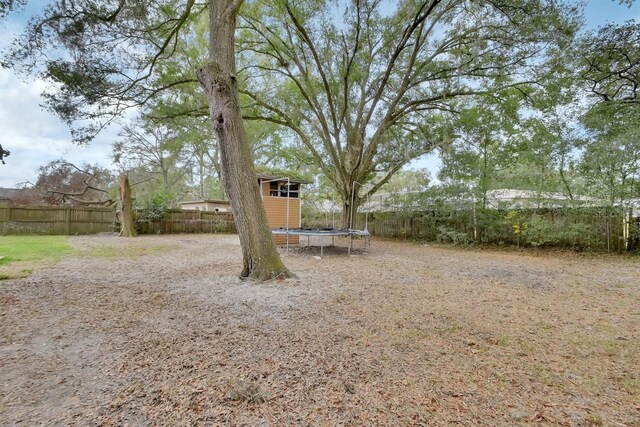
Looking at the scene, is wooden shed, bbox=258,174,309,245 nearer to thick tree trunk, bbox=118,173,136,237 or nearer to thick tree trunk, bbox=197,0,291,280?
thick tree trunk, bbox=197,0,291,280

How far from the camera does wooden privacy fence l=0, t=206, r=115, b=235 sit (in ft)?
39.1

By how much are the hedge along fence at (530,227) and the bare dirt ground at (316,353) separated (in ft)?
14.7

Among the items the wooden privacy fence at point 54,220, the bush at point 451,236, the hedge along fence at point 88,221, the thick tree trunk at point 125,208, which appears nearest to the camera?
the bush at point 451,236

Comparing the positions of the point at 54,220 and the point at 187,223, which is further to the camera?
the point at 187,223

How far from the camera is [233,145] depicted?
464 cm

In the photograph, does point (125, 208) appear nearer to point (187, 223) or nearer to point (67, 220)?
point (67, 220)

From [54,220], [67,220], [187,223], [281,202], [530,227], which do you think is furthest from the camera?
[187,223]

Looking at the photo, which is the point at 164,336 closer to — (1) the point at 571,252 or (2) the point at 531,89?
(1) the point at 571,252

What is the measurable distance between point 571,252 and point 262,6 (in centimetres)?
1230

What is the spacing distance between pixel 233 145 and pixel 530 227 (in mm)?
8985

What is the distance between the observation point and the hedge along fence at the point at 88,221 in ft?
39.5

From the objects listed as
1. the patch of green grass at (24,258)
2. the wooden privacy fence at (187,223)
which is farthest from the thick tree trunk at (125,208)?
the patch of green grass at (24,258)

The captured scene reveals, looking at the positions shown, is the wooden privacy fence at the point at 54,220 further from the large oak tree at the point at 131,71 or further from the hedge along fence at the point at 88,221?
the large oak tree at the point at 131,71

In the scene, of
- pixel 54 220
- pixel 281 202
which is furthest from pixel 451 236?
pixel 54 220
